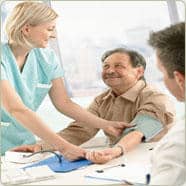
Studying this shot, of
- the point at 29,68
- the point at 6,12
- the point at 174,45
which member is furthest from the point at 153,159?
the point at 6,12

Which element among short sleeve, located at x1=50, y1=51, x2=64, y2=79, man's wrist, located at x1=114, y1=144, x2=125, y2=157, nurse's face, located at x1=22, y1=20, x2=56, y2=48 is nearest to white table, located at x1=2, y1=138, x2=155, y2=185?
man's wrist, located at x1=114, y1=144, x2=125, y2=157

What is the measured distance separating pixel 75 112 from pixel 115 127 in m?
0.16

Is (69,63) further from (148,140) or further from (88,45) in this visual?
(148,140)

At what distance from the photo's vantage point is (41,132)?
1.29 m

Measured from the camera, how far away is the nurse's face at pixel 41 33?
4.24 ft

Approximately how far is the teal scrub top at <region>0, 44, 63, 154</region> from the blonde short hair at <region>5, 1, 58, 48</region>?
0.21ft

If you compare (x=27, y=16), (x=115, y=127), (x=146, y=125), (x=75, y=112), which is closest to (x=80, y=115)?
(x=75, y=112)

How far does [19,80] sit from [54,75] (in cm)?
14

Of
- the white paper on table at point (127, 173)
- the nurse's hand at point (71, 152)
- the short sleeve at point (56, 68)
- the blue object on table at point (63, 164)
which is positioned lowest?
the white paper on table at point (127, 173)

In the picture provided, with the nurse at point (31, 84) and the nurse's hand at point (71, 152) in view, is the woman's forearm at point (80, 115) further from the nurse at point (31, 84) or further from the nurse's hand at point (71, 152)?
the nurse's hand at point (71, 152)

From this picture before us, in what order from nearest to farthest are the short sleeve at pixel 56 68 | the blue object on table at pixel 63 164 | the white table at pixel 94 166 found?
1. the white table at pixel 94 166
2. the blue object on table at pixel 63 164
3. the short sleeve at pixel 56 68

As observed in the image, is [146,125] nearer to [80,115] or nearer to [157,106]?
[157,106]

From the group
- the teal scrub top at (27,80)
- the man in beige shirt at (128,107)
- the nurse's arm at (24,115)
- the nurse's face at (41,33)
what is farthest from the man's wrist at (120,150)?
the nurse's face at (41,33)

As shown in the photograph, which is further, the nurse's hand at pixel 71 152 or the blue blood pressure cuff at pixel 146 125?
the blue blood pressure cuff at pixel 146 125
